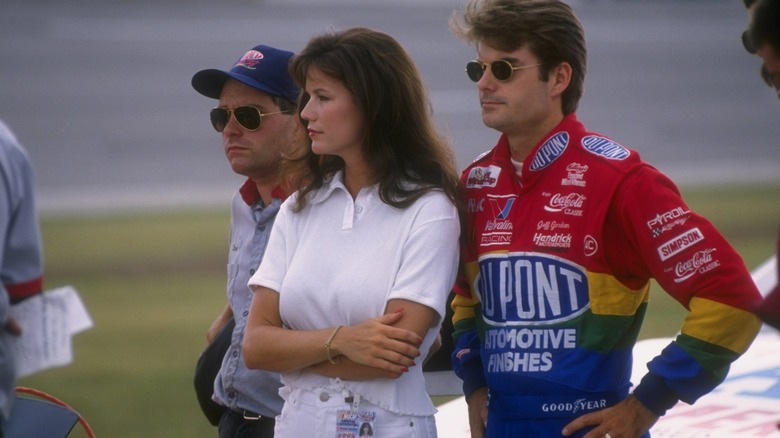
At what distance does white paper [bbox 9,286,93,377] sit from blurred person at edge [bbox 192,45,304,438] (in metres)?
0.74

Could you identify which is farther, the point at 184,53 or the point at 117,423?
the point at 184,53

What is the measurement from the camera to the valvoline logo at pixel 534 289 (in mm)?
2705

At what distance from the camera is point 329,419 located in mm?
2693

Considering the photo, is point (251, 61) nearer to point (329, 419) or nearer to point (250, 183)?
point (250, 183)

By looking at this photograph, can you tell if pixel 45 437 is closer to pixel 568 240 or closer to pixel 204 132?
pixel 568 240

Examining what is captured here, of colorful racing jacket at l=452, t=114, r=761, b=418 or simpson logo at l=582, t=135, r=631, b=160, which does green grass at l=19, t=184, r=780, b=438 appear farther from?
simpson logo at l=582, t=135, r=631, b=160

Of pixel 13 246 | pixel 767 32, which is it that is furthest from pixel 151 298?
pixel 767 32

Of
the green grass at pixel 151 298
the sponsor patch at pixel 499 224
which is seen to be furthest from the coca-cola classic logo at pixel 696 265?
the green grass at pixel 151 298

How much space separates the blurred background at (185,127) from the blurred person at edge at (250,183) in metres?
4.70

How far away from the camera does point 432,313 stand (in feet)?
8.86

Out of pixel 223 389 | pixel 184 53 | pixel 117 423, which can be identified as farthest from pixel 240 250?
pixel 184 53

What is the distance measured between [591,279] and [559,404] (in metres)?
0.29

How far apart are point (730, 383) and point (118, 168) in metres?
16.0

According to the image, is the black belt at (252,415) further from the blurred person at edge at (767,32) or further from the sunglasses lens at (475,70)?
the blurred person at edge at (767,32)
